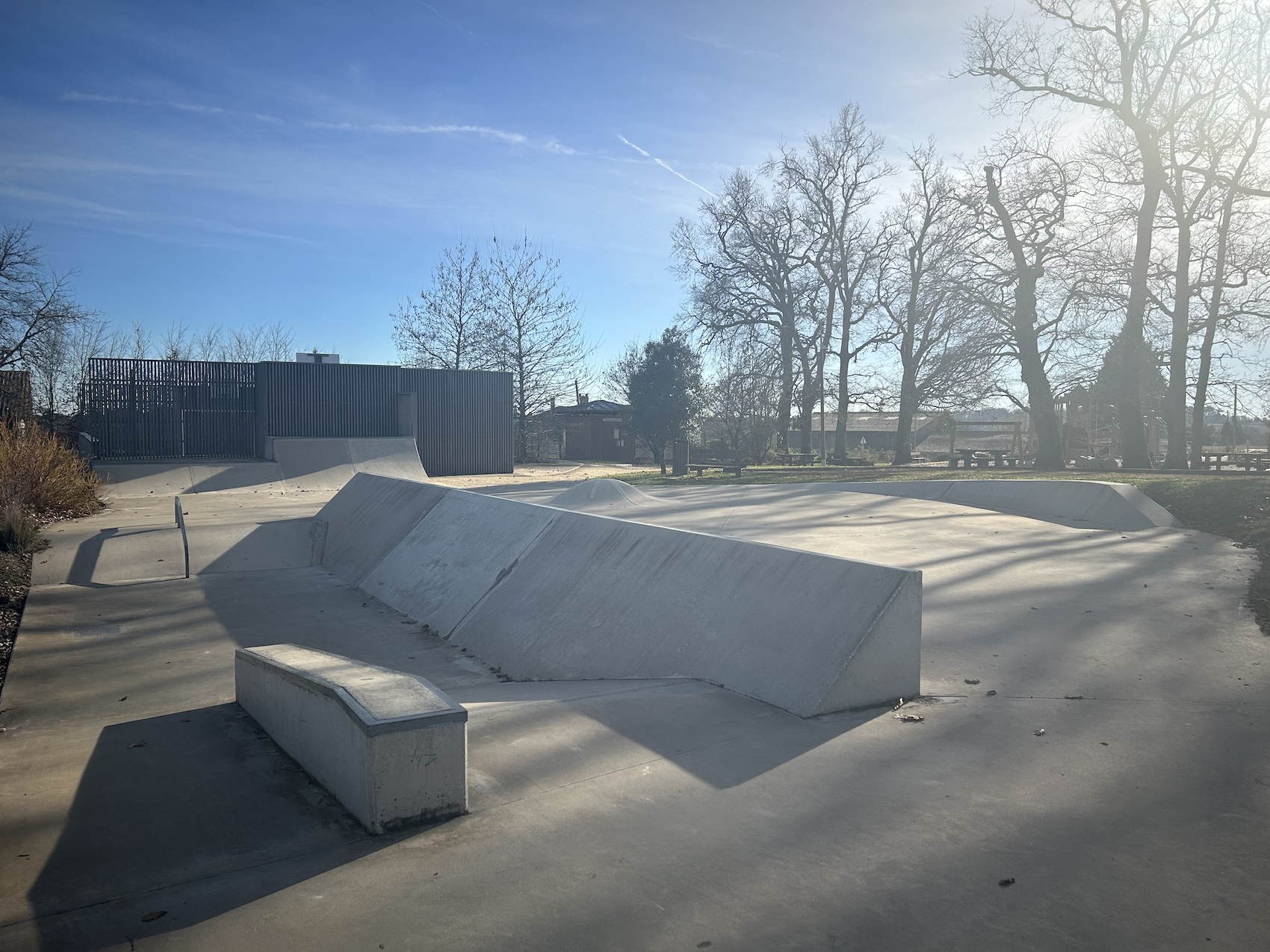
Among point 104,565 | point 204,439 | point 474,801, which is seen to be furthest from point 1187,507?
point 204,439

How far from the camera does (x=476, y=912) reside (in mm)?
2656

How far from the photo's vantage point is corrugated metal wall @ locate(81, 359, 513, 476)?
79.7 ft

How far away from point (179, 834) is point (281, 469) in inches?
858

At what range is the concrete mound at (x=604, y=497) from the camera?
13961 millimetres

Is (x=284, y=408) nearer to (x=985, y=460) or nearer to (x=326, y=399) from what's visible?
(x=326, y=399)

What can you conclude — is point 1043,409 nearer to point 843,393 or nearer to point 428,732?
point 843,393

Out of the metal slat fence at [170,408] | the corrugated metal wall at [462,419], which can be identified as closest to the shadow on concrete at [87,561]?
the metal slat fence at [170,408]

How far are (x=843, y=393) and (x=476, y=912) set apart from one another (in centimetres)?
3199

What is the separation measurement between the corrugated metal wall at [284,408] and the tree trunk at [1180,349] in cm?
2045

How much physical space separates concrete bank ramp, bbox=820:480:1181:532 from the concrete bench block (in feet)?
35.5

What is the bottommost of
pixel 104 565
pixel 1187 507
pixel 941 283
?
pixel 104 565

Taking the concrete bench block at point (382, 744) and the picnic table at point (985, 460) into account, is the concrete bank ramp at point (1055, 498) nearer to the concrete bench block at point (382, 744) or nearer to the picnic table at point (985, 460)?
the concrete bench block at point (382, 744)

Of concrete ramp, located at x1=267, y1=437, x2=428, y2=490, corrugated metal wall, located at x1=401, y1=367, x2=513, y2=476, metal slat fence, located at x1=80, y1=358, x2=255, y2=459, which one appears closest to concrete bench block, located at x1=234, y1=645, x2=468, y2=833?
concrete ramp, located at x1=267, y1=437, x2=428, y2=490

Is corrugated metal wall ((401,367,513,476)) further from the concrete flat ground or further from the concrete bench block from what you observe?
the concrete bench block
